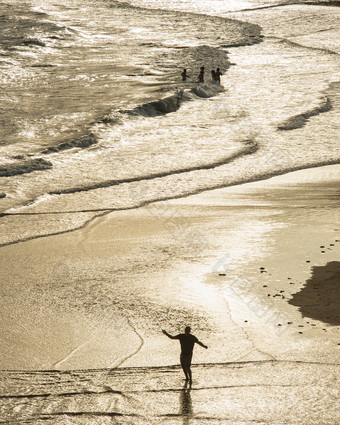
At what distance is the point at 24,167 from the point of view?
65.2 ft

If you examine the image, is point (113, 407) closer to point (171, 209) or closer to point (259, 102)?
point (171, 209)

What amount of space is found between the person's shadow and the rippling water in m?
7.23

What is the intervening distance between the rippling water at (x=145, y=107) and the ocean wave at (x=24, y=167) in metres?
0.06

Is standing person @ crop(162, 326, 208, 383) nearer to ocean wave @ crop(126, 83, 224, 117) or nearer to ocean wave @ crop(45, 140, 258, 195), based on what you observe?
ocean wave @ crop(45, 140, 258, 195)

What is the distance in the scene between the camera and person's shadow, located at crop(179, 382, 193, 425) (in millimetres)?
7180

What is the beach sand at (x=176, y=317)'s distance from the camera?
24.7 ft

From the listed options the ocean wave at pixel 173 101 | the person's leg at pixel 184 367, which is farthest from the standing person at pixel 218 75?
the person's leg at pixel 184 367

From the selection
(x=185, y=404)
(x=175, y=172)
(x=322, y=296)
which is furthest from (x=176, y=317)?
(x=175, y=172)

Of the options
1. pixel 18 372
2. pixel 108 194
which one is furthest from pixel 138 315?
pixel 108 194

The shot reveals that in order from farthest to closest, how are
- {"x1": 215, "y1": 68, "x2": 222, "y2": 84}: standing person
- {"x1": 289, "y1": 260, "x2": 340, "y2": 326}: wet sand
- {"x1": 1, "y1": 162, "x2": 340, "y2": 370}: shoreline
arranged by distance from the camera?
{"x1": 215, "y1": 68, "x2": 222, "y2": 84}: standing person
{"x1": 289, "y1": 260, "x2": 340, "y2": 326}: wet sand
{"x1": 1, "y1": 162, "x2": 340, "y2": 370}: shoreline

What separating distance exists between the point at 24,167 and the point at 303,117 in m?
13.7

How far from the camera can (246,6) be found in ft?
213

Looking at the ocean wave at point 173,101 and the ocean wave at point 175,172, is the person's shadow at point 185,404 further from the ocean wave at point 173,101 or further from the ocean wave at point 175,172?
the ocean wave at point 173,101

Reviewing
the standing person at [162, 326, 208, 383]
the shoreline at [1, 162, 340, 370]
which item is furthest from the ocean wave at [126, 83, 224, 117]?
the standing person at [162, 326, 208, 383]
